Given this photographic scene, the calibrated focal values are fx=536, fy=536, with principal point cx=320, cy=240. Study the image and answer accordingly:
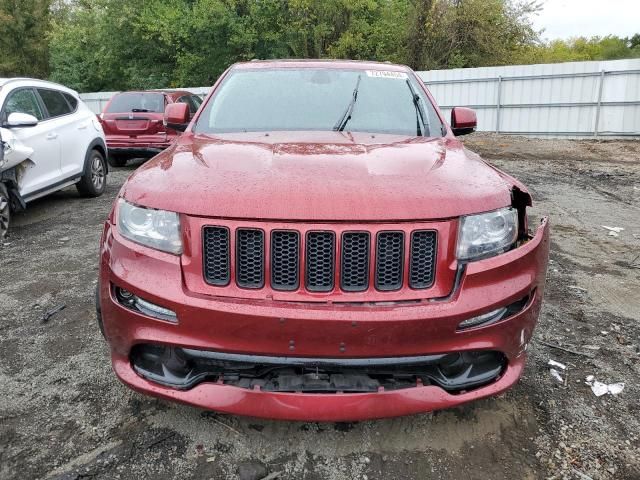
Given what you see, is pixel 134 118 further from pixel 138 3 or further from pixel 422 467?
pixel 138 3

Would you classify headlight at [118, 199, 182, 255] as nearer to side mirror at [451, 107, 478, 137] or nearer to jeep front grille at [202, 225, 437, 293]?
jeep front grille at [202, 225, 437, 293]

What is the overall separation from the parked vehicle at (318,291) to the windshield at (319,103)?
1.06 m

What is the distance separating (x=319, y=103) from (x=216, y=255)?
1.70 m

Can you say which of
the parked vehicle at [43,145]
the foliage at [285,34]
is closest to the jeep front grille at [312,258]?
the parked vehicle at [43,145]

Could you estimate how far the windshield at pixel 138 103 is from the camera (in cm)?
1082

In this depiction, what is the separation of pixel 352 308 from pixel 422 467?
798 mm

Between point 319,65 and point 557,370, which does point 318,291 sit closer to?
point 557,370

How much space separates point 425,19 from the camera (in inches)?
915

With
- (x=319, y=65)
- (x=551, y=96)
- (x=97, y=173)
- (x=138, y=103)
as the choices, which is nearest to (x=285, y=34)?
(x=551, y=96)

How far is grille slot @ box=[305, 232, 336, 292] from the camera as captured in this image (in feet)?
6.48

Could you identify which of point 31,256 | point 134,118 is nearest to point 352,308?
point 31,256

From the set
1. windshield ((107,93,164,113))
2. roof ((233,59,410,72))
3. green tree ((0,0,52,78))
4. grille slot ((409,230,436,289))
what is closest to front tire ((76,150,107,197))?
windshield ((107,93,164,113))

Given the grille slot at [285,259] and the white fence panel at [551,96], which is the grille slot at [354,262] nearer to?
the grille slot at [285,259]

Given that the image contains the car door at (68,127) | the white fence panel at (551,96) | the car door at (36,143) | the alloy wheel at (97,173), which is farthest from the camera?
the white fence panel at (551,96)
